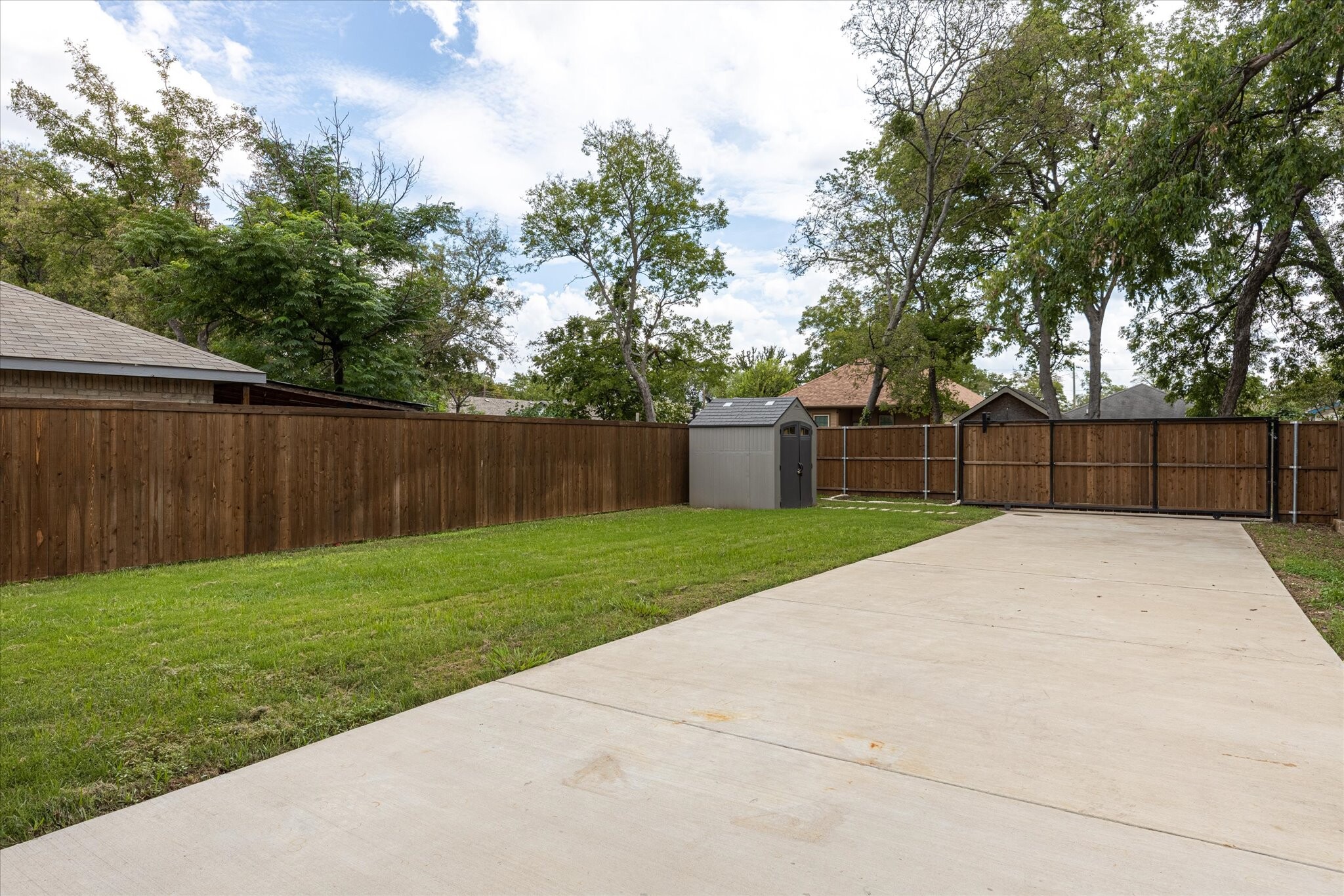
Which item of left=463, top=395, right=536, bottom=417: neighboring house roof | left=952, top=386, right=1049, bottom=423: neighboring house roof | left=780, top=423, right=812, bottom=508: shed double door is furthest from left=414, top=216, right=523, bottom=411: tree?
left=463, top=395, right=536, bottom=417: neighboring house roof

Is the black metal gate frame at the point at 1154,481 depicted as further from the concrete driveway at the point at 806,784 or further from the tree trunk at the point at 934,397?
the concrete driveway at the point at 806,784

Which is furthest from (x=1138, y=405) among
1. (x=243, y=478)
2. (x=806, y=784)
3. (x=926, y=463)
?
(x=806, y=784)

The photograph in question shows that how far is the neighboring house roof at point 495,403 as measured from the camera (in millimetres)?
47750

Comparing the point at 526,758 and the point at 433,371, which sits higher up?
the point at 433,371

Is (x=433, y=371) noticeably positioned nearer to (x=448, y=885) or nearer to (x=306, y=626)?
(x=306, y=626)

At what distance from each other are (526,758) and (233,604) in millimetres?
3822

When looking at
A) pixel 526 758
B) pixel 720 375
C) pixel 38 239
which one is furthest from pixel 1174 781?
pixel 38 239

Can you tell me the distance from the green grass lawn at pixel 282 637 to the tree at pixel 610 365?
65.7 ft

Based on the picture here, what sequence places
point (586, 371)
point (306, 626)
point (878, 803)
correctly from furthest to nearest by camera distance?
point (586, 371), point (306, 626), point (878, 803)

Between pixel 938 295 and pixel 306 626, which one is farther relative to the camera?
pixel 938 295

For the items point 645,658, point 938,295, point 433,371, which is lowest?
point 645,658

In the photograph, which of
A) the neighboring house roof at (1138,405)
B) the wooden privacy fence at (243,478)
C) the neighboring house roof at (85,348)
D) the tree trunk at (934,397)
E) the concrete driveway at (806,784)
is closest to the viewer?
the concrete driveway at (806,784)

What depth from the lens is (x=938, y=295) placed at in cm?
2511

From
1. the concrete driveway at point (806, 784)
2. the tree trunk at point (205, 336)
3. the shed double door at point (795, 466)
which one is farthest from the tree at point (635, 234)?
the concrete driveway at point (806, 784)
